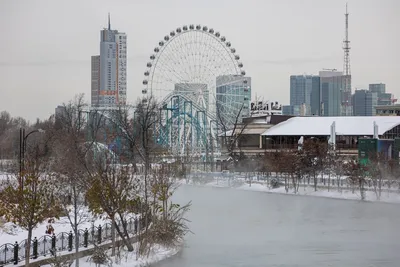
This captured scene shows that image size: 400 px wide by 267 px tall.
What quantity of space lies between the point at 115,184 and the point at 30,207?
12.5 ft

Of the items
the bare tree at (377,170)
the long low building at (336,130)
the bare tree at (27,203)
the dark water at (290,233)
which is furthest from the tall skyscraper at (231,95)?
the bare tree at (27,203)

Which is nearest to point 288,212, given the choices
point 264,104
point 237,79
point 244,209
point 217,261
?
point 244,209

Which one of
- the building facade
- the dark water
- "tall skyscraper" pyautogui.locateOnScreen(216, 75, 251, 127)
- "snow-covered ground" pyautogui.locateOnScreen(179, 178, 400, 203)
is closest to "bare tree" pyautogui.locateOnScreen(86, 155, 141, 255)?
the dark water

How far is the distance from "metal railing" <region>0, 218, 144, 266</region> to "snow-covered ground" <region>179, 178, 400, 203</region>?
80.0 feet

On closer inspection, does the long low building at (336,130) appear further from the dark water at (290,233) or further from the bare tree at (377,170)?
the dark water at (290,233)

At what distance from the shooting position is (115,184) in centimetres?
2348

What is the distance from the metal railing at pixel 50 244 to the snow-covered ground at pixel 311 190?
24382mm

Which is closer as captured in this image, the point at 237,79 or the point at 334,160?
the point at 334,160

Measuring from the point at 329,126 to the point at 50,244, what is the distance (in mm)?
59002

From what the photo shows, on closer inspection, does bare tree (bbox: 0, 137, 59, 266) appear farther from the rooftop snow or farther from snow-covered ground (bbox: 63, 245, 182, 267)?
the rooftop snow

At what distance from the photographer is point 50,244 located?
22500 mm

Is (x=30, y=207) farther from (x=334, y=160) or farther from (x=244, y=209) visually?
(x=334, y=160)

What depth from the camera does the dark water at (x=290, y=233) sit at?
24.7m

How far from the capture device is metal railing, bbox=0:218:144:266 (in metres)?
20.3
